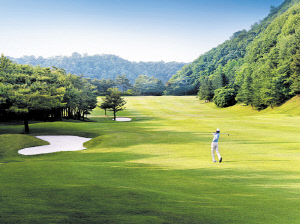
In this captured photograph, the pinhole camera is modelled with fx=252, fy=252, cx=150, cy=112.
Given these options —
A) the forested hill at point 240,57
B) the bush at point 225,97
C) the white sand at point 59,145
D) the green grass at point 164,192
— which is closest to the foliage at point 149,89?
the forested hill at point 240,57

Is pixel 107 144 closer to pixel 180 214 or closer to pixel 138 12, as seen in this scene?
pixel 180 214

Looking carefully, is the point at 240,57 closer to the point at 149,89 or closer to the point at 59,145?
the point at 149,89

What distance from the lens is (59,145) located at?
26328 millimetres

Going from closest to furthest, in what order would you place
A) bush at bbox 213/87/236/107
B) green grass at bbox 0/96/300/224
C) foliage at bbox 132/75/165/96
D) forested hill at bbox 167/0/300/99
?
green grass at bbox 0/96/300/224 < forested hill at bbox 167/0/300/99 < bush at bbox 213/87/236/107 < foliage at bbox 132/75/165/96

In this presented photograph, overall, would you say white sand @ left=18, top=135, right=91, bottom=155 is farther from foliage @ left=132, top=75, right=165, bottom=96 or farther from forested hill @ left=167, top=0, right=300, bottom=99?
foliage @ left=132, top=75, right=165, bottom=96

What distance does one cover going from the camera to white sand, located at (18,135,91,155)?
23.0m

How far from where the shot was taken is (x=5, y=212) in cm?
547

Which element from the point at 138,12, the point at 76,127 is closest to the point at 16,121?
the point at 76,127

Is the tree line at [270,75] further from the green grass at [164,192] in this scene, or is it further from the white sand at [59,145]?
the green grass at [164,192]

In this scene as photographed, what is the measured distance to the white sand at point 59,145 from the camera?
23039mm

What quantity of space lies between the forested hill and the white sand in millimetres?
58600

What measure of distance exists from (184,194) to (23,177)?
6505mm

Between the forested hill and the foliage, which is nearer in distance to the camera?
the forested hill

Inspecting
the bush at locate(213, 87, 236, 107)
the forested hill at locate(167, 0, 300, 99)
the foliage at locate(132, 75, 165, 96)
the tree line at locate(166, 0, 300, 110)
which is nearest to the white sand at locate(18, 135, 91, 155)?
the tree line at locate(166, 0, 300, 110)
